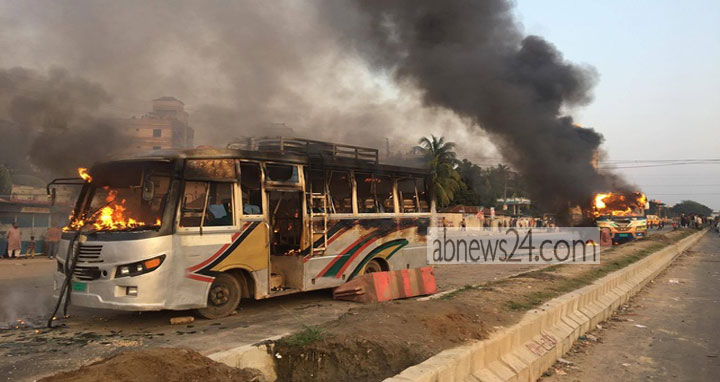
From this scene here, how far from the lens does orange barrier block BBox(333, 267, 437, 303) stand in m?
8.32

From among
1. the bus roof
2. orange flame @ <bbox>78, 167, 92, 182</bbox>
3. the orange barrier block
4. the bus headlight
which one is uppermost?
the bus roof

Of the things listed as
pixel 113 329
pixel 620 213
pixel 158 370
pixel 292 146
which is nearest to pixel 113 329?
pixel 113 329

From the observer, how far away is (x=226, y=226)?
6.85 metres

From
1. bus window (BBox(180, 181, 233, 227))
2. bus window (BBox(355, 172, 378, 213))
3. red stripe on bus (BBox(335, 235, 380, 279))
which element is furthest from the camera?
bus window (BBox(355, 172, 378, 213))

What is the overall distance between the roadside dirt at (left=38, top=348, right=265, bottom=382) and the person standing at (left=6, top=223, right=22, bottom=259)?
16.0 metres

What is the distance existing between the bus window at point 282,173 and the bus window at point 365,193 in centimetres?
140

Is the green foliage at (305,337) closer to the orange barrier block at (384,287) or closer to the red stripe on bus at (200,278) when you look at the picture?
the red stripe on bus at (200,278)

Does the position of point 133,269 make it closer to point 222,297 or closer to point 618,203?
point 222,297

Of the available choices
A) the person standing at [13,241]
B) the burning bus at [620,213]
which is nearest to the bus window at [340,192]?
the person standing at [13,241]

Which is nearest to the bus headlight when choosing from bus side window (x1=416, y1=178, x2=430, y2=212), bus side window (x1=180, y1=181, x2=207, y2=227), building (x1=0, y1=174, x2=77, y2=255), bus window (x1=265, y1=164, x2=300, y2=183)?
bus side window (x1=180, y1=181, x2=207, y2=227)

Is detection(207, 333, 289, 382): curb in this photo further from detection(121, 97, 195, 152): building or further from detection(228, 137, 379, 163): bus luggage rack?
detection(121, 97, 195, 152): building

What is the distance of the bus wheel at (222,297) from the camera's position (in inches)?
268

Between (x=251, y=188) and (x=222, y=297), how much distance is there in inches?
65.3

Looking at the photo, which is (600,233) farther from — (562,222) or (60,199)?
(60,199)
